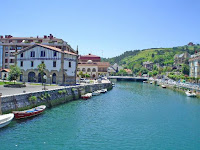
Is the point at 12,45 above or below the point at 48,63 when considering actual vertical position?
above

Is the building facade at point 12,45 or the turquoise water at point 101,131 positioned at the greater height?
the building facade at point 12,45

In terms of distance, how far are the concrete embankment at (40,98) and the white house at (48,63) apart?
A: 26.5ft

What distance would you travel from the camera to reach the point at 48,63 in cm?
6994

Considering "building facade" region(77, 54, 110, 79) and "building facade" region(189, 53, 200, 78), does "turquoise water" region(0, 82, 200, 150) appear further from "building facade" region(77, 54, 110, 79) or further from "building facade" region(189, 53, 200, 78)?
"building facade" region(77, 54, 110, 79)

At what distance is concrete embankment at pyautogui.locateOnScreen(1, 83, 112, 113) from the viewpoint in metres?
35.6

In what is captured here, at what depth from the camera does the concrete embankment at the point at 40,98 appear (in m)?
35.6

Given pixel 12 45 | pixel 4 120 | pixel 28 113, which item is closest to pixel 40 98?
pixel 28 113

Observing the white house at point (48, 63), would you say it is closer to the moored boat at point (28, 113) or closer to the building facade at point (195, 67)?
the moored boat at point (28, 113)

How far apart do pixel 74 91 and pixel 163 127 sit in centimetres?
2934

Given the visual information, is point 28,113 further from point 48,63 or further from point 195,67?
point 195,67

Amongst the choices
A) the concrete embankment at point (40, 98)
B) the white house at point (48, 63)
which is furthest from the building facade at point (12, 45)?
the concrete embankment at point (40, 98)

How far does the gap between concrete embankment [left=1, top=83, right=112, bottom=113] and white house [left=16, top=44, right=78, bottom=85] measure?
808 cm

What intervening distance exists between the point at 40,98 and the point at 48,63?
27300 mm

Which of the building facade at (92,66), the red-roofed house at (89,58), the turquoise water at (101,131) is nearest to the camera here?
the turquoise water at (101,131)
